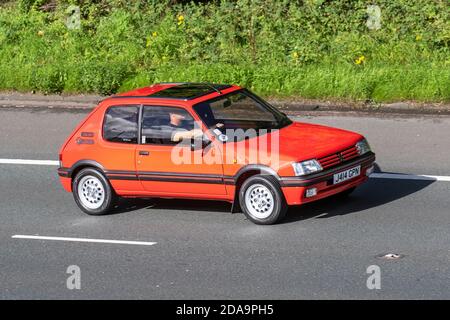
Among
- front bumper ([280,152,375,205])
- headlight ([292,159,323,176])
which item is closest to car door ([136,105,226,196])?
front bumper ([280,152,375,205])

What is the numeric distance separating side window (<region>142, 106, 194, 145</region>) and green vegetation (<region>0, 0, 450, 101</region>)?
21.1ft

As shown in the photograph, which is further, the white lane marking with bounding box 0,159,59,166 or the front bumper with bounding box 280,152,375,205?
the white lane marking with bounding box 0,159,59,166

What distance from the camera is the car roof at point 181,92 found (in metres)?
15.0

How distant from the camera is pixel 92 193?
15273 millimetres

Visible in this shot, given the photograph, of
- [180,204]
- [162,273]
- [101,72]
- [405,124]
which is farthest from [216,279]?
[101,72]

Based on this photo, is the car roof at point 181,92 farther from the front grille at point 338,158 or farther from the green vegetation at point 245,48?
the green vegetation at point 245,48

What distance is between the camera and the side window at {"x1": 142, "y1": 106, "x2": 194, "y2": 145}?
48.0 feet

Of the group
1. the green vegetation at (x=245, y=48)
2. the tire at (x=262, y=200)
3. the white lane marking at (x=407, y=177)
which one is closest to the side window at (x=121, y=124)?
the tire at (x=262, y=200)

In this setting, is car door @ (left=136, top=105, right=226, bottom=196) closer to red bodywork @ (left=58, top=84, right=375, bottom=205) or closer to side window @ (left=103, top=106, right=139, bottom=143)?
red bodywork @ (left=58, top=84, right=375, bottom=205)

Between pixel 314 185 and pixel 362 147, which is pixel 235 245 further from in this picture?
pixel 362 147

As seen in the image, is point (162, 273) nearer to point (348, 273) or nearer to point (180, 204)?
point (348, 273)

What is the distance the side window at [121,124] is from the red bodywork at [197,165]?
0.07m

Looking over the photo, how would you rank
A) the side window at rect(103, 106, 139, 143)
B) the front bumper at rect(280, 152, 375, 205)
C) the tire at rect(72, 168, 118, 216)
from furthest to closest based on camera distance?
the tire at rect(72, 168, 118, 216)
the side window at rect(103, 106, 139, 143)
the front bumper at rect(280, 152, 375, 205)

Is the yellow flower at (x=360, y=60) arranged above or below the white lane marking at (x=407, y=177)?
above
